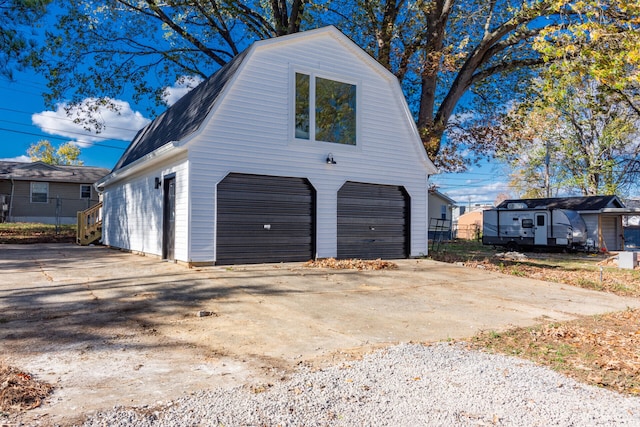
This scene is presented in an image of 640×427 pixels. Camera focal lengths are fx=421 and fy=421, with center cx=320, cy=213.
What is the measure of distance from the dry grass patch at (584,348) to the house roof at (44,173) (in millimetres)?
29114

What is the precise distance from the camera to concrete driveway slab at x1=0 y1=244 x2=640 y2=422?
3363mm

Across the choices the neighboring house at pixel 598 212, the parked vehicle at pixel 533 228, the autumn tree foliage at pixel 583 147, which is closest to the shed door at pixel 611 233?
the neighboring house at pixel 598 212

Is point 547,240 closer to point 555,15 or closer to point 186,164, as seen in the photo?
point 555,15

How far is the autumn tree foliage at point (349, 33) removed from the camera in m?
14.8

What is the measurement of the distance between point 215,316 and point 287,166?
5.58 meters

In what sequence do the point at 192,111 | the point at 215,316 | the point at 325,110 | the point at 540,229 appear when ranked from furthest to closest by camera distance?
the point at 540,229 → the point at 325,110 → the point at 192,111 → the point at 215,316

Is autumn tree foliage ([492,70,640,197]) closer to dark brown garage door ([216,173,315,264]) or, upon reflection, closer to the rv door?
the rv door

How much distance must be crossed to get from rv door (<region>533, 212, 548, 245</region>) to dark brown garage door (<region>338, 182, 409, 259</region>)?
1304cm

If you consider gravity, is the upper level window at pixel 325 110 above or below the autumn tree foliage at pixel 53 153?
below

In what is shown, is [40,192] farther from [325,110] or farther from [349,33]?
[325,110]

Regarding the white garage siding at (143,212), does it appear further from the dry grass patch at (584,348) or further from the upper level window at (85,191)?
the upper level window at (85,191)

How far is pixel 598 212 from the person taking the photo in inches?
920

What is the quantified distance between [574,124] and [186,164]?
2858 centimetres

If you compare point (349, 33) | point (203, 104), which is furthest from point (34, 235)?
point (349, 33)
